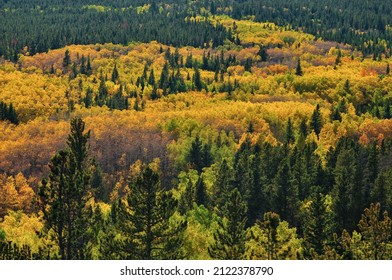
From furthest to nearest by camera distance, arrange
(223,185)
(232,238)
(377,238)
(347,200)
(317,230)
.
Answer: (223,185) < (347,200) < (317,230) < (377,238) < (232,238)

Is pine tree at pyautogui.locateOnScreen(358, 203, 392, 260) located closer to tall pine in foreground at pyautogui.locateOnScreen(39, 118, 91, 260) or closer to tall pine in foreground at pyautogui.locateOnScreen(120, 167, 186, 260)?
tall pine in foreground at pyautogui.locateOnScreen(120, 167, 186, 260)

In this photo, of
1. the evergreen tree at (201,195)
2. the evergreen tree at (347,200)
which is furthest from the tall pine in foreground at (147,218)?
the evergreen tree at (201,195)

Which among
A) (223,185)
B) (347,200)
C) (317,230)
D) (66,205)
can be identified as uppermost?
(66,205)

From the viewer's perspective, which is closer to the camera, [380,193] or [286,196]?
[380,193]

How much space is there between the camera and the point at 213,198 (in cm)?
12575

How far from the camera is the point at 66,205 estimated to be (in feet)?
217

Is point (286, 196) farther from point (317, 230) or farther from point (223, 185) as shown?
point (317, 230)

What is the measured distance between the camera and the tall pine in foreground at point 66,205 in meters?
64.0

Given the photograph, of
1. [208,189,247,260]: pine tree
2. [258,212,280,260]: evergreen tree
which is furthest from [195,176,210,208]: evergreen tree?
[208,189,247,260]: pine tree

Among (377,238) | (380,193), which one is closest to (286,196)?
(380,193)

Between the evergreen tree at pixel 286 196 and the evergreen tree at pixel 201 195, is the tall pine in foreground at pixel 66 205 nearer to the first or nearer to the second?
the evergreen tree at pixel 286 196

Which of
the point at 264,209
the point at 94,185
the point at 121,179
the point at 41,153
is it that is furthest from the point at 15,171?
the point at 264,209

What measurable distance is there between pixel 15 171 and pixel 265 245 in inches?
4887

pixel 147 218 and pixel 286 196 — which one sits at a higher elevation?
pixel 147 218
